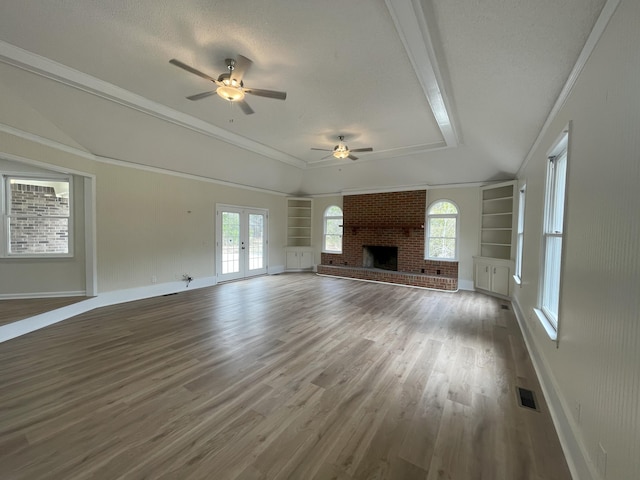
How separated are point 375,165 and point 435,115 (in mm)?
2884

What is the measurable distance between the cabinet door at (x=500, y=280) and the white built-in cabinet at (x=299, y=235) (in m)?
5.25

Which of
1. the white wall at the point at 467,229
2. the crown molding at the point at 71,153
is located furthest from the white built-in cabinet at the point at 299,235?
the white wall at the point at 467,229

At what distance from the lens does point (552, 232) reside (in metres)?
2.69

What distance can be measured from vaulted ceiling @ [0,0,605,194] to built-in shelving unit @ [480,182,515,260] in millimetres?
729

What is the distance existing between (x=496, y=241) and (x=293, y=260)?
5.82 metres

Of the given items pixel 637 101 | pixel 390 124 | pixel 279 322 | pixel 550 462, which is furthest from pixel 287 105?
pixel 550 462

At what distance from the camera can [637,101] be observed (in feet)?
3.81

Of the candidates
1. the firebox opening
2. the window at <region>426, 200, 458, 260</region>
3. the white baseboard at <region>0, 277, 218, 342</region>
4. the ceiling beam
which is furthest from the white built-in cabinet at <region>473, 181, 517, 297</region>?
the white baseboard at <region>0, 277, 218, 342</region>

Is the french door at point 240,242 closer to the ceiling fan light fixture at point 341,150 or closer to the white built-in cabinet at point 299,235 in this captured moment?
the white built-in cabinet at point 299,235

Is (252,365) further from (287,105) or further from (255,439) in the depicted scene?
(287,105)

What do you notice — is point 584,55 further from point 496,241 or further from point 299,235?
point 299,235

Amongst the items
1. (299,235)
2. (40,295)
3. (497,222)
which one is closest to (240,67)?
(40,295)

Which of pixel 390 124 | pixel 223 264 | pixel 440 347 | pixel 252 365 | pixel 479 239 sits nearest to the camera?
pixel 252 365

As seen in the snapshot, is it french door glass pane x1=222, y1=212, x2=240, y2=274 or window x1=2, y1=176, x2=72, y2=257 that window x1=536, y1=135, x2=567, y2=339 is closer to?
french door glass pane x1=222, y1=212, x2=240, y2=274
